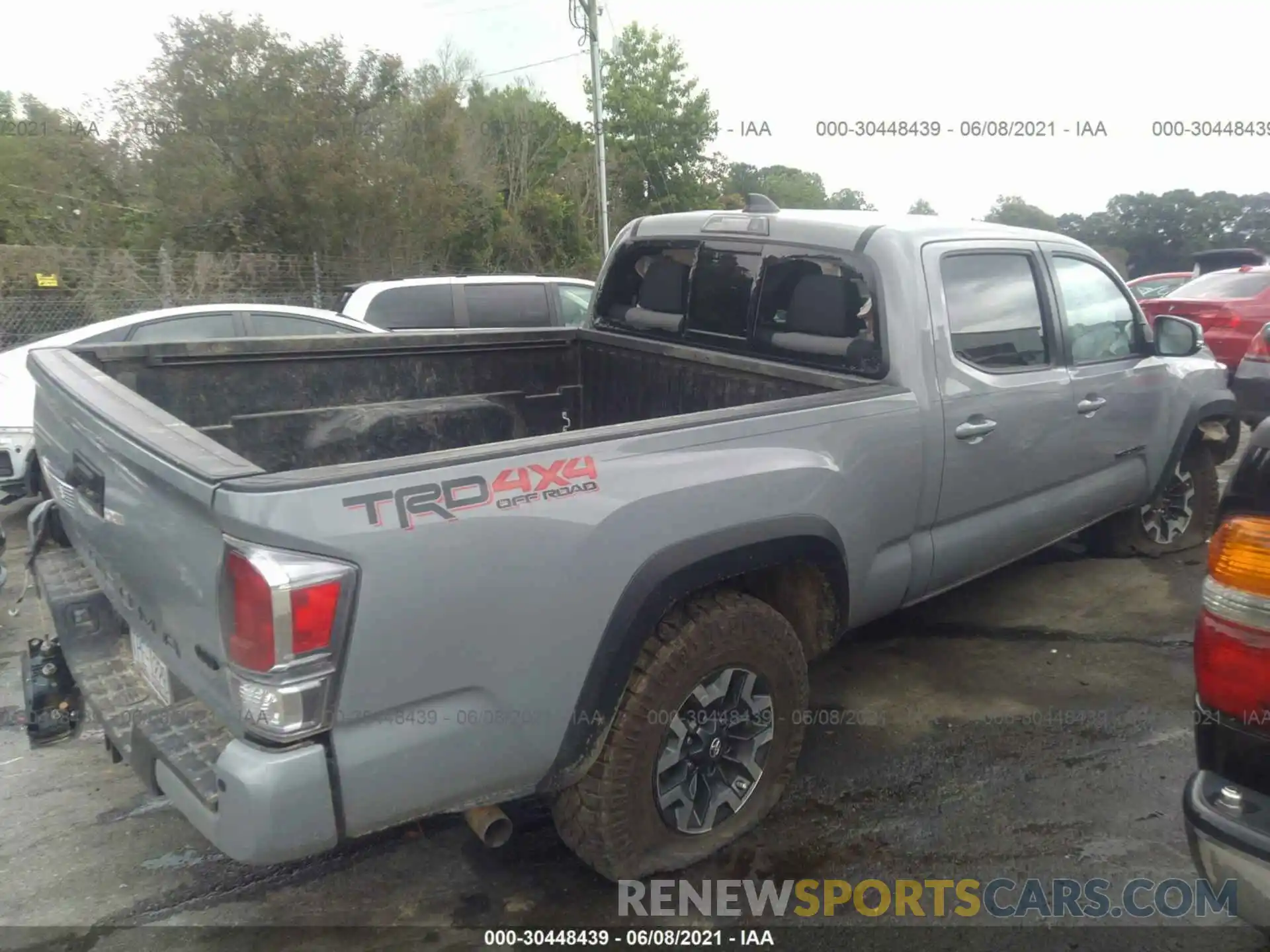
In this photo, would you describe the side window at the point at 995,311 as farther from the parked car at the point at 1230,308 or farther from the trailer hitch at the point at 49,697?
the parked car at the point at 1230,308

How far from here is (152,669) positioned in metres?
2.65

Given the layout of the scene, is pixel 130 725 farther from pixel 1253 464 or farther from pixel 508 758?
pixel 1253 464

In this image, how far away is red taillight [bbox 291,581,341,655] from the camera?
1.96m

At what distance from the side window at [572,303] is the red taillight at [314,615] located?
771 centimetres

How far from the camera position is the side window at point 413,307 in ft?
28.1

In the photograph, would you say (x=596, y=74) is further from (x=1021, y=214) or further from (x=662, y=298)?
(x=662, y=298)

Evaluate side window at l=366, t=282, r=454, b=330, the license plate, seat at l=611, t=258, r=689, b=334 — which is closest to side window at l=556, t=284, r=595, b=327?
side window at l=366, t=282, r=454, b=330

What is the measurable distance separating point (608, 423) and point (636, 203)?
28330 millimetres

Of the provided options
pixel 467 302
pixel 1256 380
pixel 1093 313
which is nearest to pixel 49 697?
pixel 1093 313

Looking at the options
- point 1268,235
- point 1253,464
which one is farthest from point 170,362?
point 1268,235

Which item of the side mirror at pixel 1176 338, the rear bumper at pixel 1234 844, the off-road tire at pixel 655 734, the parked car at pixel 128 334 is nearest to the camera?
the rear bumper at pixel 1234 844

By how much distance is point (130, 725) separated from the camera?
2570 millimetres

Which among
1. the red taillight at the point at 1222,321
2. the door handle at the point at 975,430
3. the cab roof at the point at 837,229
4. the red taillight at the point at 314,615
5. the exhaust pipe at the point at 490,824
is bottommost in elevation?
the exhaust pipe at the point at 490,824

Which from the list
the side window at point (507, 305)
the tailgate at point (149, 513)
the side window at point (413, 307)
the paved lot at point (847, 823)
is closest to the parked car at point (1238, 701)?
the paved lot at point (847, 823)
